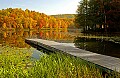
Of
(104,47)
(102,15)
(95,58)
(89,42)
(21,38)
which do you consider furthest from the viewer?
(102,15)

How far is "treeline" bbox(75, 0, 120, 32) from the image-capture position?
42.2 meters

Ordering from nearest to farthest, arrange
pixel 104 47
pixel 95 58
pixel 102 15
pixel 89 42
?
pixel 95 58 < pixel 104 47 < pixel 89 42 < pixel 102 15

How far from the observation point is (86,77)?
20.4ft

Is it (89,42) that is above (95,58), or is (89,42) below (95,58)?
below

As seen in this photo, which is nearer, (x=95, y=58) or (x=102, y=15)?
(x=95, y=58)

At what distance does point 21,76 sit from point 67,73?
4.80ft

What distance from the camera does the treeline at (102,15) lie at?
42250 mm

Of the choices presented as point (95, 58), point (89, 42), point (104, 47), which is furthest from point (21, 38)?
point (95, 58)

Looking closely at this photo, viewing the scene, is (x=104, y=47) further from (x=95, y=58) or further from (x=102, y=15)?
(x=102, y=15)

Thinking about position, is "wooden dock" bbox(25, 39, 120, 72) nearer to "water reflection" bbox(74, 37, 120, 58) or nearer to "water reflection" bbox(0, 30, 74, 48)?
"water reflection" bbox(74, 37, 120, 58)

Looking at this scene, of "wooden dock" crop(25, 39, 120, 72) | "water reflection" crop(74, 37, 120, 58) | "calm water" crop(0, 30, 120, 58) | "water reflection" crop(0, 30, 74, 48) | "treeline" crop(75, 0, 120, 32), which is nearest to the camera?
"wooden dock" crop(25, 39, 120, 72)

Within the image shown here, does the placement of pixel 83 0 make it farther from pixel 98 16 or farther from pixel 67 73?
pixel 67 73

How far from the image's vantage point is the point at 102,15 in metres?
44.1

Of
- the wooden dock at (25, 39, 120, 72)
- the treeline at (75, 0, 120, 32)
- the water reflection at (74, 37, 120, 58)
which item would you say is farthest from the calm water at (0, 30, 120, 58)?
the treeline at (75, 0, 120, 32)
